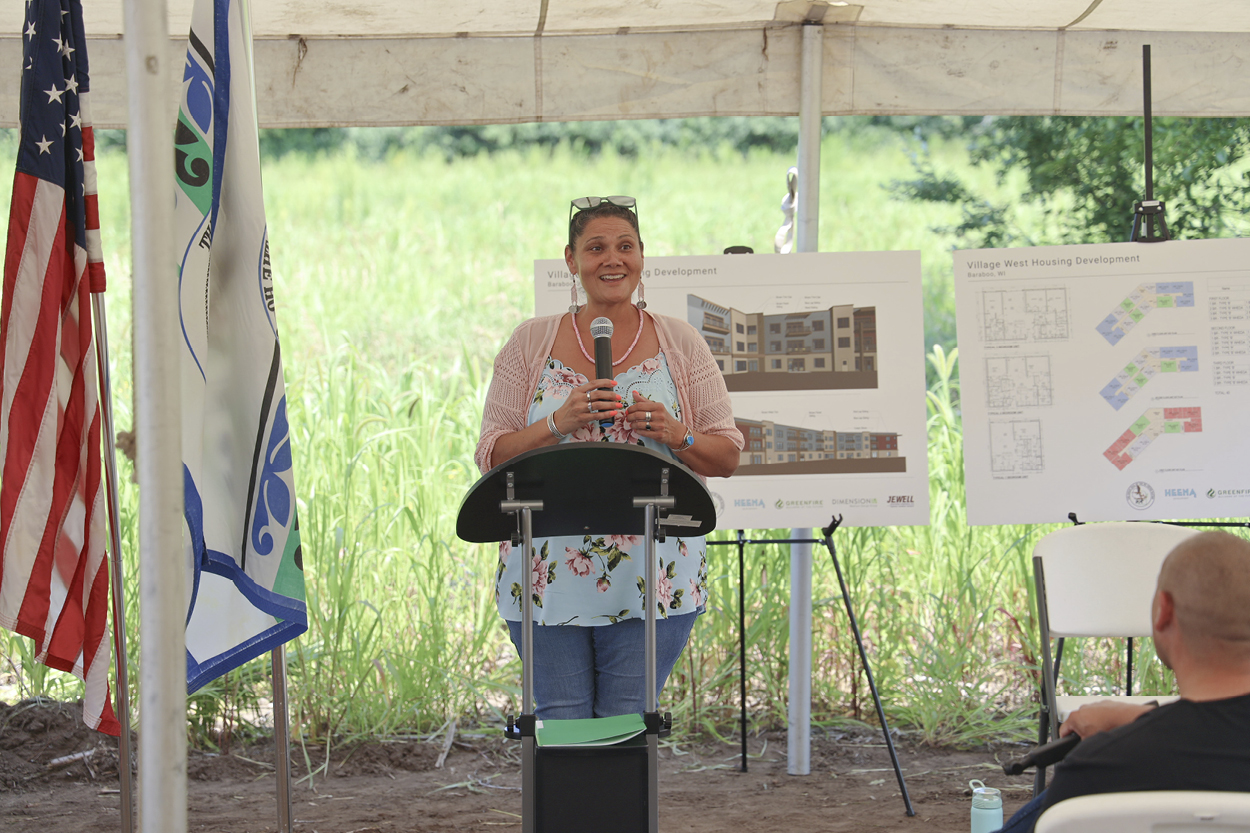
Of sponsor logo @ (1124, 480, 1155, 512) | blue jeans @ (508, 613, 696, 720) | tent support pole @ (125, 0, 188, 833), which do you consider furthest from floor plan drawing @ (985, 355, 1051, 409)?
tent support pole @ (125, 0, 188, 833)

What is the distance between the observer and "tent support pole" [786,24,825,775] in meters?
3.42

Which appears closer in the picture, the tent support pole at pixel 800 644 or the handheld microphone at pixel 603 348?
the handheld microphone at pixel 603 348

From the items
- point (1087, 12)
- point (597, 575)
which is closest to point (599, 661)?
point (597, 575)

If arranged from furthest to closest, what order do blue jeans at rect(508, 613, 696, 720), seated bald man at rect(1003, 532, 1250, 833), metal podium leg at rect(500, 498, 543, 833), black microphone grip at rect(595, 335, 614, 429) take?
1. blue jeans at rect(508, 613, 696, 720)
2. black microphone grip at rect(595, 335, 614, 429)
3. metal podium leg at rect(500, 498, 543, 833)
4. seated bald man at rect(1003, 532, 1250, 833)

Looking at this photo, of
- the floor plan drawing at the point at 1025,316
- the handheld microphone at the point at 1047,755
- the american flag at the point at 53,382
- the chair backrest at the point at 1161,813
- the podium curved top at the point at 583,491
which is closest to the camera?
the chair backrest at the point at 1161,813

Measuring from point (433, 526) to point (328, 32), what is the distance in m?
2.06

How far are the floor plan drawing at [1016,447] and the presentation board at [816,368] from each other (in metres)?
0.28

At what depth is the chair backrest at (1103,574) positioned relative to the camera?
9.29 feet

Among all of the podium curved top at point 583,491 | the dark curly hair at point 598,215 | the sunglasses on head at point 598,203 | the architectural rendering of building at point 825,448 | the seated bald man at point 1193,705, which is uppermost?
the sunglasses on head at point 598,203

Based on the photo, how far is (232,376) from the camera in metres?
2.04

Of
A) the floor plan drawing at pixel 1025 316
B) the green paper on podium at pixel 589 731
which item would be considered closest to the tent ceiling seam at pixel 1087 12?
the floor plan drawing at pixel 1025 316

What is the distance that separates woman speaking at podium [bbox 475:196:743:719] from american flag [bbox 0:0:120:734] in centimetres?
84

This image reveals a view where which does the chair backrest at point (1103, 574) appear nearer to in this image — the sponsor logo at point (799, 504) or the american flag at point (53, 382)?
the sponsor logo at point (799, 504)

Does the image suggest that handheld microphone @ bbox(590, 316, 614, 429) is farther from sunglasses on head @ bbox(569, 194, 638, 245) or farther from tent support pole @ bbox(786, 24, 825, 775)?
tent support pole @ bbox(786, 24, 825, 775)
